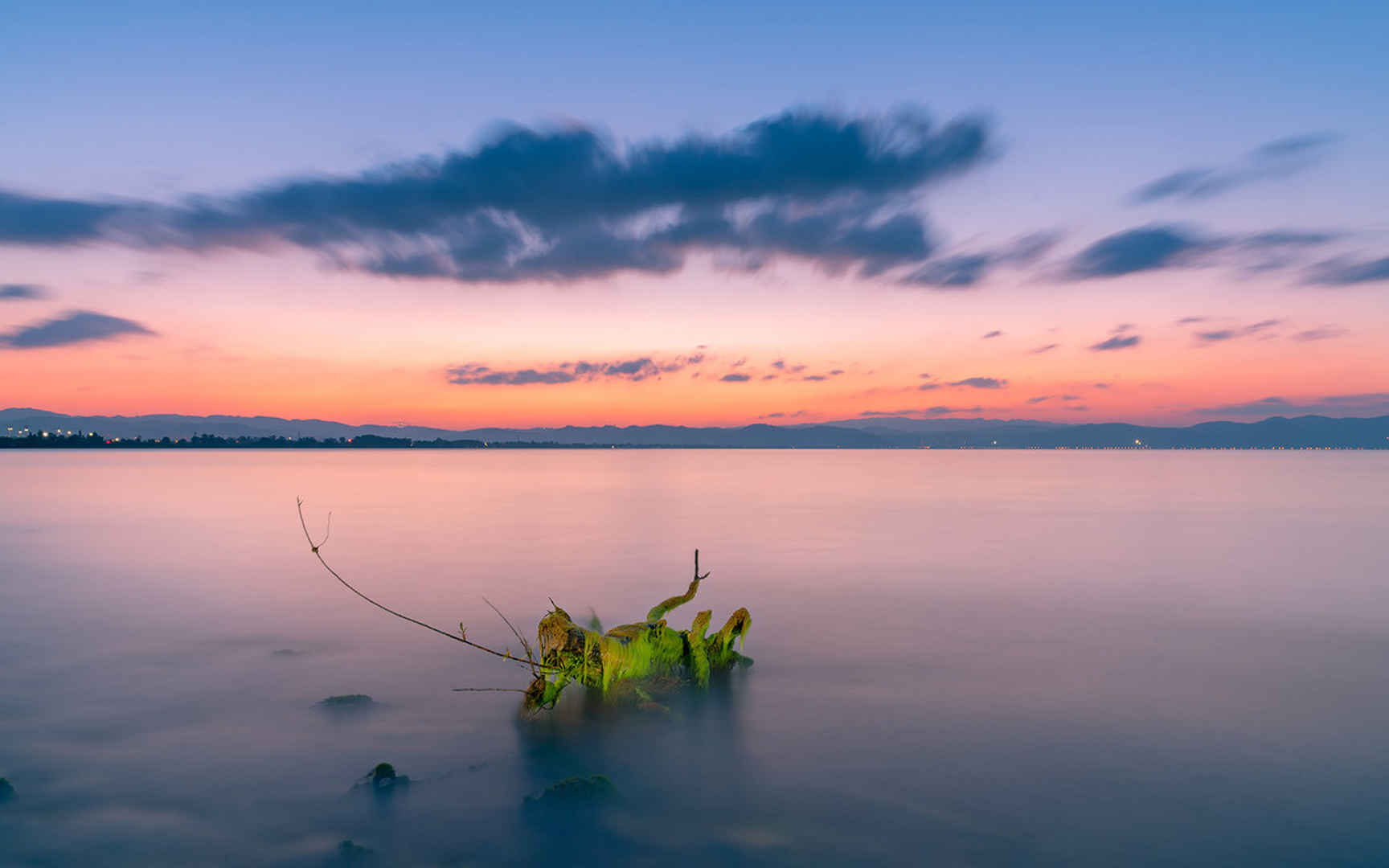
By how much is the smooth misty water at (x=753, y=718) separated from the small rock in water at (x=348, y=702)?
0.60 ft

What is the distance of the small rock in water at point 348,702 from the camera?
8711 mm

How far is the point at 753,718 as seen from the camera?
844 cm

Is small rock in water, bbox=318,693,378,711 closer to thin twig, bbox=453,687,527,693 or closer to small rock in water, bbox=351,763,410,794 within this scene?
thin twig, bbox=453,687,527,693

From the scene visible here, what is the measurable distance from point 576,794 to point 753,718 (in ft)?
8.39

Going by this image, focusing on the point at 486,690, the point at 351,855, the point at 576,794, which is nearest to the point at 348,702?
the point at 486,690

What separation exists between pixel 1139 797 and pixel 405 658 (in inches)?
359

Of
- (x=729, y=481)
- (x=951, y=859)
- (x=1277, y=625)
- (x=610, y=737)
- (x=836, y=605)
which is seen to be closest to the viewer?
(x=951, y=859)

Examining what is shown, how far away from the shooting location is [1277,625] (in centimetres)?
1335

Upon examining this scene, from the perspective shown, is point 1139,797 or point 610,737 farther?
point 610,737

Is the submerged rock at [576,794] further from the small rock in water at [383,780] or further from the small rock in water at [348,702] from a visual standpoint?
the small rock in water at [348,702]

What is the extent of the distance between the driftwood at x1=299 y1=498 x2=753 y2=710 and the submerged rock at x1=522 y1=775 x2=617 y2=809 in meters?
1.63

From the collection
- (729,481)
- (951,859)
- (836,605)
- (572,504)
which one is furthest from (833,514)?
(729,481)

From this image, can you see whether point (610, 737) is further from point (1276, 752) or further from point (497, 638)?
point (1276, 752)

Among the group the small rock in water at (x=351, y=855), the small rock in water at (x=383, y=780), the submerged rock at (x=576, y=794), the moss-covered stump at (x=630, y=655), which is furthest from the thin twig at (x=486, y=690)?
the small rock in water at (x=351, y=855)
